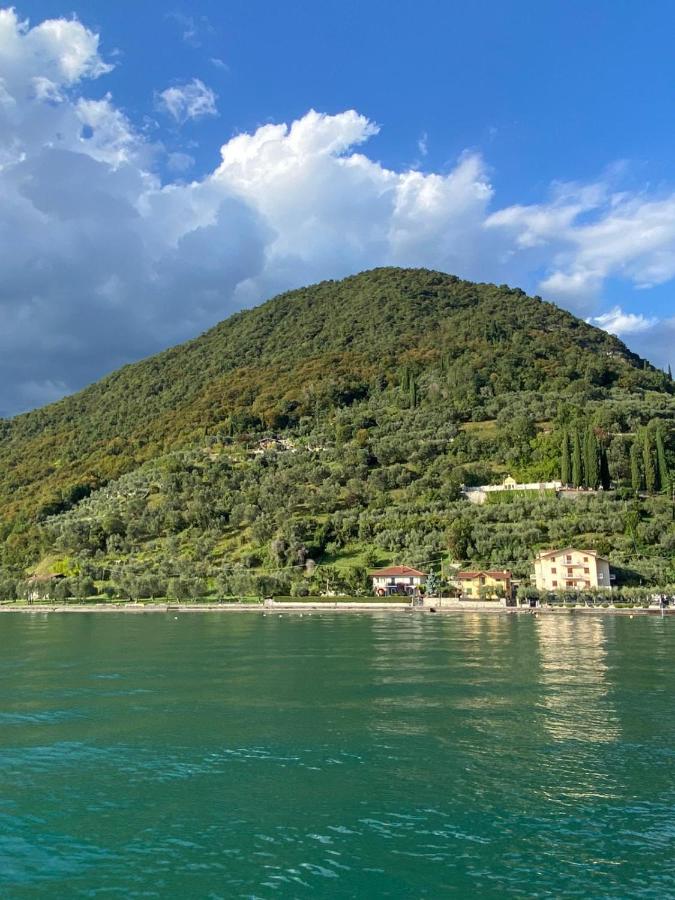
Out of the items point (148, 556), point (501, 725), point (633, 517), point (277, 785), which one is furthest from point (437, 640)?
point (148, 556)

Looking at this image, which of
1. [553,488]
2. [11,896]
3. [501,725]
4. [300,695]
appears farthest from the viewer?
[553,488]

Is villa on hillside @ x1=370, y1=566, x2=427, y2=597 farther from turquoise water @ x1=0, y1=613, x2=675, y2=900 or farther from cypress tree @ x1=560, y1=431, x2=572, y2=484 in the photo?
turquoise water @ x1=0, y1=613, x2=675, y2=900

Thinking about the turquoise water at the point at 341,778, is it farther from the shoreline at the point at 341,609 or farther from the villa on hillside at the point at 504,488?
the villa on hillside at the point at 504,488

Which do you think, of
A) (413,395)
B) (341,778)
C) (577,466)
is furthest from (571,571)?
(413,395)

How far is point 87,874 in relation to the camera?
1520cm

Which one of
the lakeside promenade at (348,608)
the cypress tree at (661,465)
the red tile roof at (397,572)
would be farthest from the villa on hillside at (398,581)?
the cypress tree at (661,465)

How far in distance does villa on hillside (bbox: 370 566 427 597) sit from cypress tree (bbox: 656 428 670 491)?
4166cm

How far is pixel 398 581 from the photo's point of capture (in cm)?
9138

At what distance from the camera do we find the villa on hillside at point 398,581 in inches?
3573

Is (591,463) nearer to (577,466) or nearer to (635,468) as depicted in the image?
(577,466)

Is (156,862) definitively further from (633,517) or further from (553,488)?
(553,488)

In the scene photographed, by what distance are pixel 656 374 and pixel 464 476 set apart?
90115 mm

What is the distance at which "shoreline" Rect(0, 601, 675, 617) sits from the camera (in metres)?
76.9

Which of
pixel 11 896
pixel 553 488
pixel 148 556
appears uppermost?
pixel 553 488
